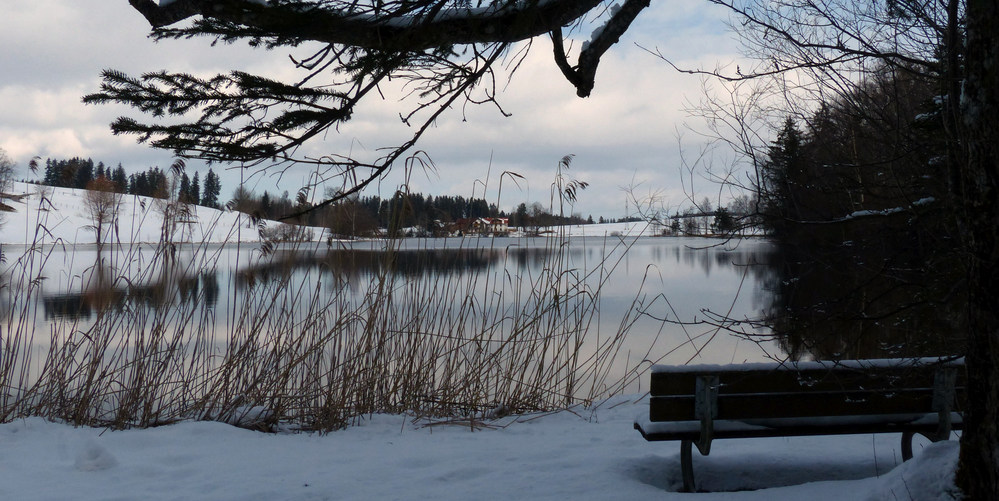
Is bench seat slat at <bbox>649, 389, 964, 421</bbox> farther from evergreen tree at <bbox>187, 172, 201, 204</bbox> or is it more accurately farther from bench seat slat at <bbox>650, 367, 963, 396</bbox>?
evergreen tree at <bbox>187, 172, 201, 204</bbox>

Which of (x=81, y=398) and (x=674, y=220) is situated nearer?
(x=674, y=220)

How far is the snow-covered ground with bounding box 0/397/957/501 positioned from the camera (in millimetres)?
2383

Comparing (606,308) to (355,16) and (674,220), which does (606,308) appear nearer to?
(674,220)

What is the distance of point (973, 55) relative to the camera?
1679 mm

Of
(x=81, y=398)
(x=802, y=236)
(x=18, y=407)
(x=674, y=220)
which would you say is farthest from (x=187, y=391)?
(x=802, y=236)

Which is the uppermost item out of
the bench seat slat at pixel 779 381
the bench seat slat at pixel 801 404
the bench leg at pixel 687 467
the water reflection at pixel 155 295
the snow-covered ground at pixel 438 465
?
the water reflection at pixel 155 295

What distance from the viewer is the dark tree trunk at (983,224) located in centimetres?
164

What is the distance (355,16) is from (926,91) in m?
2.96

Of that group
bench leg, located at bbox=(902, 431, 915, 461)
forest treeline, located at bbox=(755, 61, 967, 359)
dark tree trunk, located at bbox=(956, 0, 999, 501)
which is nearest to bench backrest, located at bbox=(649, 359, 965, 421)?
forest treeline, located at bbox=(755, 61, 967, 359)

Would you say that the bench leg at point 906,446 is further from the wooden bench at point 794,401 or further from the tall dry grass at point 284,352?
the tall dry grass at point 284,352

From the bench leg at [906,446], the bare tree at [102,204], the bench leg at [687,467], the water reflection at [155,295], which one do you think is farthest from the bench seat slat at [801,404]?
the bare tree at [102,204]

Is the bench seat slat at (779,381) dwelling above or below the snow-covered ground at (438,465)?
above

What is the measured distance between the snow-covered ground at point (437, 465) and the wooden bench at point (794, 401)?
0.23 meters

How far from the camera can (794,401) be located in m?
2.54
